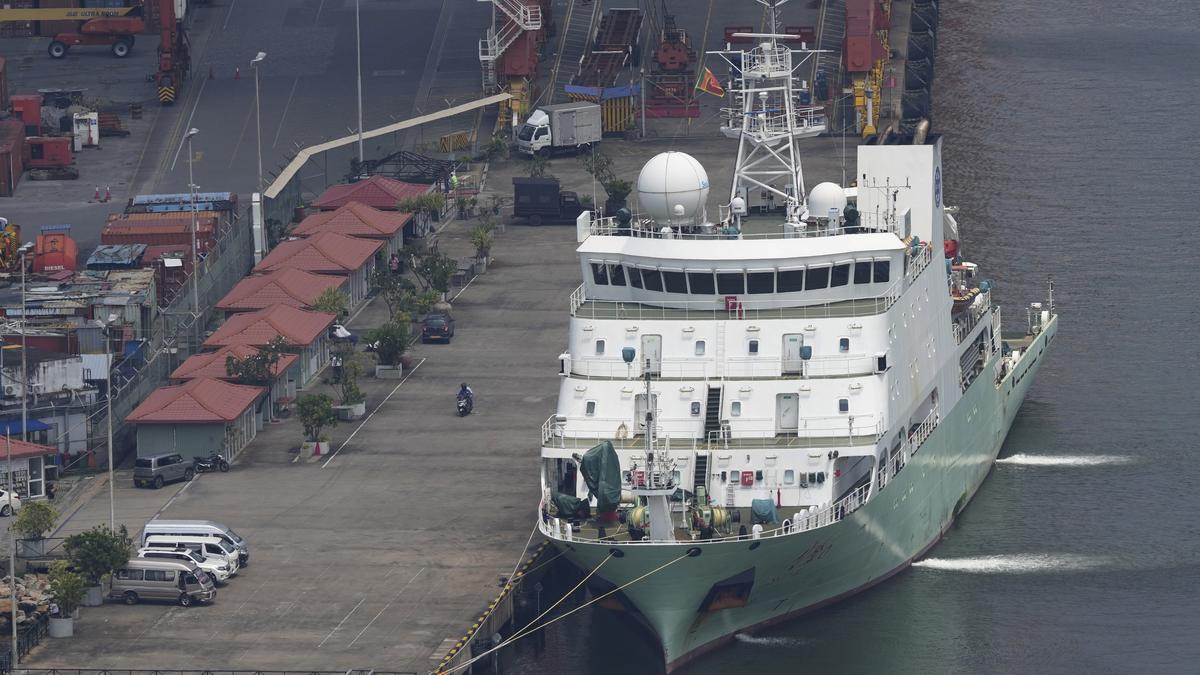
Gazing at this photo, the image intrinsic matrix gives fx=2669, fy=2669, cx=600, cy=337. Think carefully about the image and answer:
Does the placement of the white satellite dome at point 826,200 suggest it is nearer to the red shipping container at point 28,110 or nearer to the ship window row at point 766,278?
the ship window row at point 766,278

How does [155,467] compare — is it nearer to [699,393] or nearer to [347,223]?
[699,393]

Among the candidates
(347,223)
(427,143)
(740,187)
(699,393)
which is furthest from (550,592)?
(427,143)

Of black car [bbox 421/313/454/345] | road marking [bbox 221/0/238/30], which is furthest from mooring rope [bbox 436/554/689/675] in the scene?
road marking [bbox 221/0/238/30]

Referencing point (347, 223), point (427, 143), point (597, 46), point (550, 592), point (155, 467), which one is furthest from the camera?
point (597, 46)

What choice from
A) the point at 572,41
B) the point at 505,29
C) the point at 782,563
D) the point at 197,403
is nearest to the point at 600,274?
the point at 782,563

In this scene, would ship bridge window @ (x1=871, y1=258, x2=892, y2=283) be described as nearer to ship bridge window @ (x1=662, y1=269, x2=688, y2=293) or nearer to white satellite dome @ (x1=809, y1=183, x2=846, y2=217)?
white satellite dome @ (x1=809, y1=183, x2=846, y2=217)

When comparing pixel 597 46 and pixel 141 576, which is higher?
pixel 597 46
